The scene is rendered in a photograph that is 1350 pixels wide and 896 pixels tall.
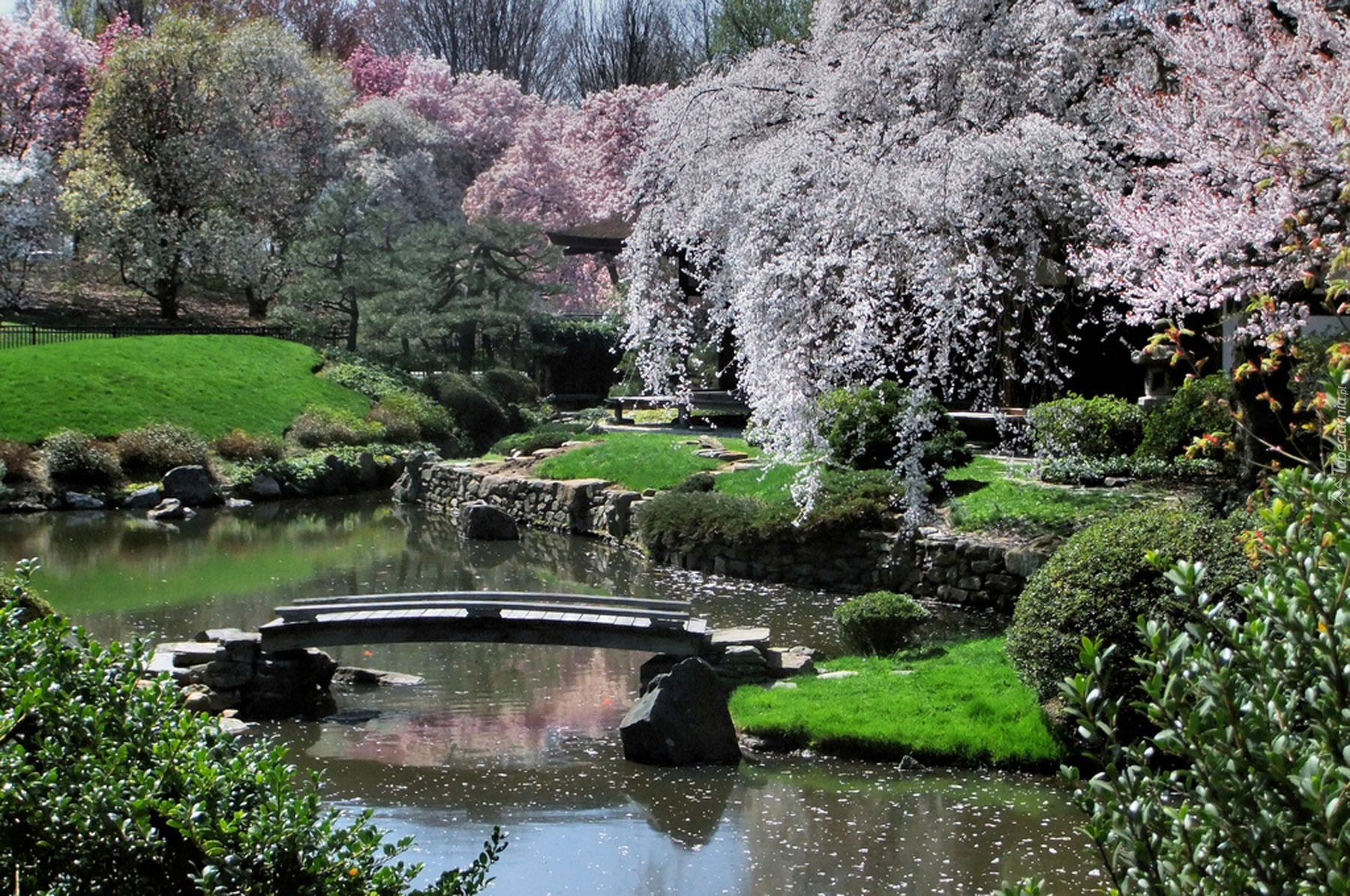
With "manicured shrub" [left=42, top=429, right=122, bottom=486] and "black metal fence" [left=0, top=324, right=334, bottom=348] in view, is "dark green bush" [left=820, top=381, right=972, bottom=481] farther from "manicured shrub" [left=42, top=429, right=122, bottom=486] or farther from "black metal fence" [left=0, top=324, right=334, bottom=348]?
"black metal fence" [left=0, top=324, right=334, bottom=348]

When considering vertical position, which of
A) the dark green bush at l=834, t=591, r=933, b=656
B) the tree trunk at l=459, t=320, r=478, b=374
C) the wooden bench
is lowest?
the dark green bush at l=834, t=591, r=933, b=656

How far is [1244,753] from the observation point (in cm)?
230

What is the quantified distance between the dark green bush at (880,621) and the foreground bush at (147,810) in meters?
6.68

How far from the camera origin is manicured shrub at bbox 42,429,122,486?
20.7 meters

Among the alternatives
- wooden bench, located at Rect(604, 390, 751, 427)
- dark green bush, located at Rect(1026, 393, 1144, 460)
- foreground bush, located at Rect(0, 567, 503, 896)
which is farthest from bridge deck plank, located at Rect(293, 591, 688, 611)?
wooden bench, located at Rect(604, 390, 751, 427)

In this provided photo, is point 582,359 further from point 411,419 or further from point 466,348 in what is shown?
point 411,419

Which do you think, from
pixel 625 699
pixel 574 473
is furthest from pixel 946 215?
pixel 574 473

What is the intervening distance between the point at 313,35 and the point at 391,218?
2150cm

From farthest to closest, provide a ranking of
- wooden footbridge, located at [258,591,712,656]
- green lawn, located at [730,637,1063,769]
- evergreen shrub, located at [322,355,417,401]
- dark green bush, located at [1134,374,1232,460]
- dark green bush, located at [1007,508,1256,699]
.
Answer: evergreen shrub, located at [322,355,417,401] < dark green bush, located at [1134,374,1232,460] < wooden footbridge, located at [258,591,712,656] < green lawn, located at [730,637,1063,769] < dark green bush, located at [1007,508,1256,699]

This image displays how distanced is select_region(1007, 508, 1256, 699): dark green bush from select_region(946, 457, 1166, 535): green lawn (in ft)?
13.7

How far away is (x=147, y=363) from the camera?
25.2 meters

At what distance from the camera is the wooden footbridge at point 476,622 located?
31.5ft

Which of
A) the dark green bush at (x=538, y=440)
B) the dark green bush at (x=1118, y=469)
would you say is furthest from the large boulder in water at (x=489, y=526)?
the dark green bush at (x=1118, y=469)

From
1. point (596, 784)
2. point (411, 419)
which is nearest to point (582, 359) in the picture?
point (411, 419)
